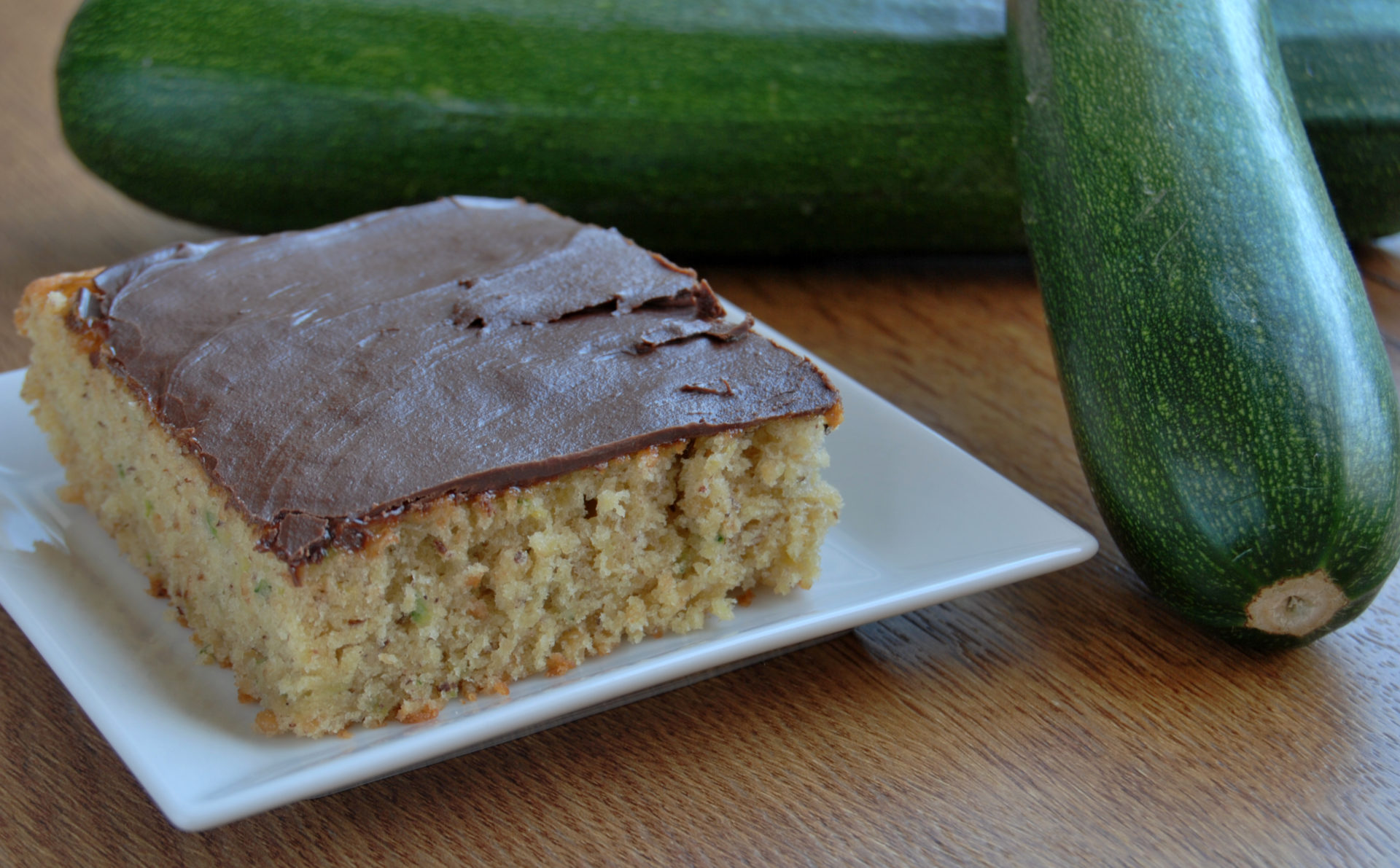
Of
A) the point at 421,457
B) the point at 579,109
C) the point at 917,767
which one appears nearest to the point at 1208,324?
the point at 917,767

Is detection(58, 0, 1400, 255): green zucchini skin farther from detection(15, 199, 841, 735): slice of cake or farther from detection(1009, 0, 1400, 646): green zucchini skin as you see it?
detection(15, 199, 841, 735): slice of cake

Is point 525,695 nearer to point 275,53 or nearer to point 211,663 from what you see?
point 211,663

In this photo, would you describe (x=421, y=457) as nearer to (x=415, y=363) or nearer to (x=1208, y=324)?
(x=415, y=363)

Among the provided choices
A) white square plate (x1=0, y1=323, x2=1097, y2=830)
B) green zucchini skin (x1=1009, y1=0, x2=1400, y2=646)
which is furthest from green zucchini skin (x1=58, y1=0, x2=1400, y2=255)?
white square plate (x1=0, y1=323, x2=1097, y2=830)

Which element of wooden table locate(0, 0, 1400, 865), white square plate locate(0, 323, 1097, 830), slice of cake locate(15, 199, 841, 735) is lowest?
wooden table locate(0, 0, 1400, 865)

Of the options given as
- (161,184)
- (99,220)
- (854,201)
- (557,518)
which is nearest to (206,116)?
(161,184)

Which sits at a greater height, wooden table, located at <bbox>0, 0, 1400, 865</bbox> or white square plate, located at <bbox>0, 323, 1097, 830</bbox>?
white square plate, located at <bbox>0, 323, 1097, 830</bbox>
